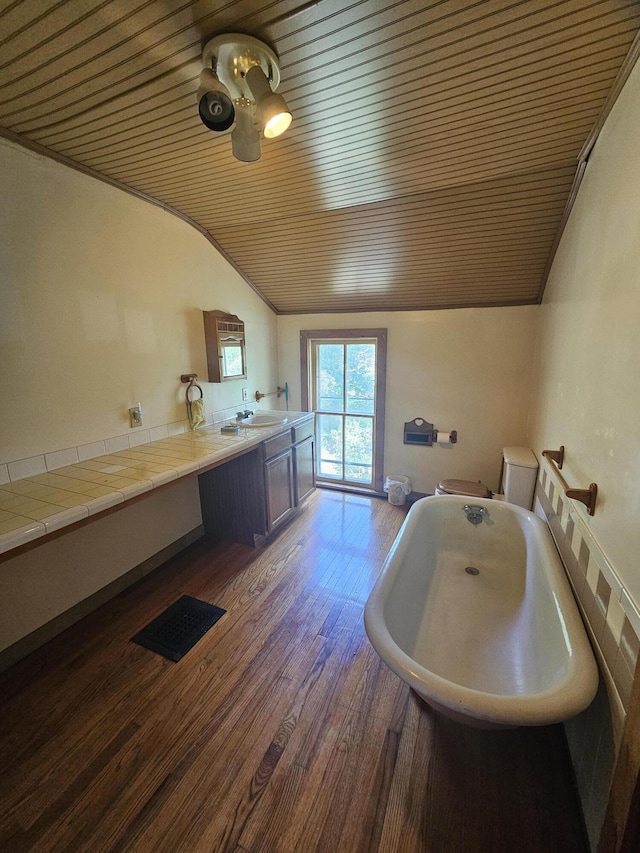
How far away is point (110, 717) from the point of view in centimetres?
142

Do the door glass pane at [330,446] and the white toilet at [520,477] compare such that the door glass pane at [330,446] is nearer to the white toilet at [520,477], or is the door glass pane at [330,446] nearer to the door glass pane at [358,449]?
the door glass pane at [358,449]

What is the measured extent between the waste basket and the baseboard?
193cm

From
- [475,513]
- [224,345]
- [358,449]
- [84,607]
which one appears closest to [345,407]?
[358,449]

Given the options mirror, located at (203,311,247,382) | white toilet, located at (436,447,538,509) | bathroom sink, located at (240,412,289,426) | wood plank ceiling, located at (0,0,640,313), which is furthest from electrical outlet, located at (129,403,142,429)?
white toilet, located at (436,447,538,509)

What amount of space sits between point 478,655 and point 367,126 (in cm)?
249

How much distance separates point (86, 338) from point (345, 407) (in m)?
2.46

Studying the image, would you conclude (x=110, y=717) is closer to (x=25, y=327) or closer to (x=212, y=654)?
(x=212, y=654)

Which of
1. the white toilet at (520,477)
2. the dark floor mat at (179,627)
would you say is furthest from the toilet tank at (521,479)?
the dark floor mat at (179,627)

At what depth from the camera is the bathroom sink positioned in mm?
2797

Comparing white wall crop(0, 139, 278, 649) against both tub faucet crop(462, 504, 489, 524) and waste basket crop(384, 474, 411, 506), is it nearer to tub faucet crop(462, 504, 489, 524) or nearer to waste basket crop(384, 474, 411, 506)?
waste basket crop(384, 474, 411, 506)

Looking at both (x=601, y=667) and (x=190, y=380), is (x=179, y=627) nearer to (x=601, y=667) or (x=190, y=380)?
(x=190, y=380)

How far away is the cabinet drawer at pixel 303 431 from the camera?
2951mm

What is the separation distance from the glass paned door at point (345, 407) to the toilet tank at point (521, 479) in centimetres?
143

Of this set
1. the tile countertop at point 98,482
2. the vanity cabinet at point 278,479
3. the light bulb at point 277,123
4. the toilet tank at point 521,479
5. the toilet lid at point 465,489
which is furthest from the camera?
the toilet lid at point 465,489
